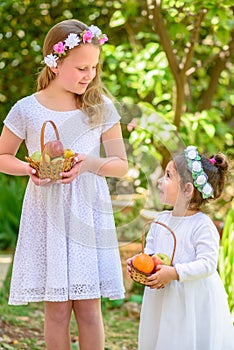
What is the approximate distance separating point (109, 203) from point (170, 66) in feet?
6.40

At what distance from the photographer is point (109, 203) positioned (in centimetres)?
319

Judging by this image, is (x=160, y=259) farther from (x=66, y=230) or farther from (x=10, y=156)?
(x=10, y=156)

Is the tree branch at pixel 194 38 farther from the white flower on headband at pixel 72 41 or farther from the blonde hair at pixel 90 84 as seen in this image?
the white flower on headband at pixel 72 41

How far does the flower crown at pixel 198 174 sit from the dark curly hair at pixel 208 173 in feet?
0.07

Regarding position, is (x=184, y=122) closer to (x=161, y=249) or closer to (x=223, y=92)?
(x=223, y=92)

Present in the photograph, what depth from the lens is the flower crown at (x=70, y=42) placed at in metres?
3.03

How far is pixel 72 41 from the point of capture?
9.93 feet

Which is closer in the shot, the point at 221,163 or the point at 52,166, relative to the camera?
the point at 52,166

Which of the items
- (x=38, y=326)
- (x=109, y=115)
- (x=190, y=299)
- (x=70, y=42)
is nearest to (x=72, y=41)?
(x=70, y=42)

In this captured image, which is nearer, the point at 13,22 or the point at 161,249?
the point at 161,249

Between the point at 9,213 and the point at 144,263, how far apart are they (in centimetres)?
381

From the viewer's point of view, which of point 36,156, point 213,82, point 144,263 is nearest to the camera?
point 144,263

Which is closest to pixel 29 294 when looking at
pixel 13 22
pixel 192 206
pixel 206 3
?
pixel 192 206

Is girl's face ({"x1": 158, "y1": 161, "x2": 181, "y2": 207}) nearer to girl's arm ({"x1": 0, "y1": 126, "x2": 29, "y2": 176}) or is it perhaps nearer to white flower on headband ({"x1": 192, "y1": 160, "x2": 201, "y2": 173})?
white flower on headband ({"x1": 192, "y1": 160, "x2": 201, "y2": 173})
